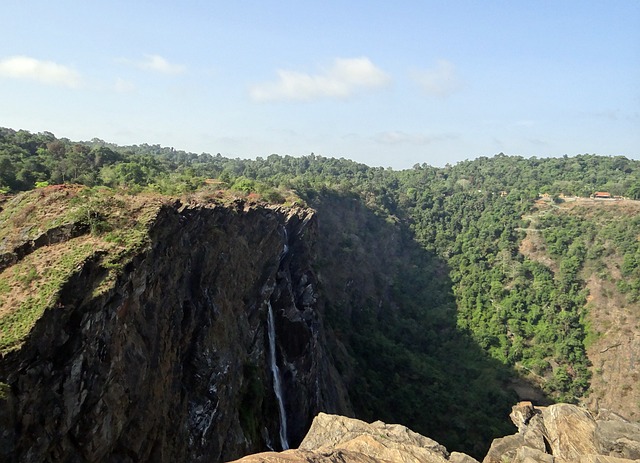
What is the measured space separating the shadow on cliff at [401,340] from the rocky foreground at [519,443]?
81.4 feet

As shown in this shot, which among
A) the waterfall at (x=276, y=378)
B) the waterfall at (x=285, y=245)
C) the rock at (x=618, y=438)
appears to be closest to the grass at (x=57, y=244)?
the waterfall at (x=276, y=378)

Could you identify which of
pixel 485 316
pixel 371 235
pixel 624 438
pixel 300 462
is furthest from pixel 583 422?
pixel 371 235

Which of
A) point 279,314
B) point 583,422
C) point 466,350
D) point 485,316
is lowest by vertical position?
point 466,350

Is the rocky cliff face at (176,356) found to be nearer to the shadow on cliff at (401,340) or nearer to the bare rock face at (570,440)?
the shadow on cliff at (401,340)

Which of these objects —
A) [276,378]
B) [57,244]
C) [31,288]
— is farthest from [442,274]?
[31,288]

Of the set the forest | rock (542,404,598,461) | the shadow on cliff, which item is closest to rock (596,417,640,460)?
rock (542,404,598,461)

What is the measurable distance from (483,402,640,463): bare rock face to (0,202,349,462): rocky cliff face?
47.6 ft

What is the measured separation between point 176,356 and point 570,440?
59.8 ft

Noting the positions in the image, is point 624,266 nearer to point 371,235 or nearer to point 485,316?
point 485,316

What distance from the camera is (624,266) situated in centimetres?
6047

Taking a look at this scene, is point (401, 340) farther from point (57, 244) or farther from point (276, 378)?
point (57, 244)

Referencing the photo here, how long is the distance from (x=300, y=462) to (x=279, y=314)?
24205mm

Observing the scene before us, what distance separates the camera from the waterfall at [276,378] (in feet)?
102

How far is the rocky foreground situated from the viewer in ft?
49.1
